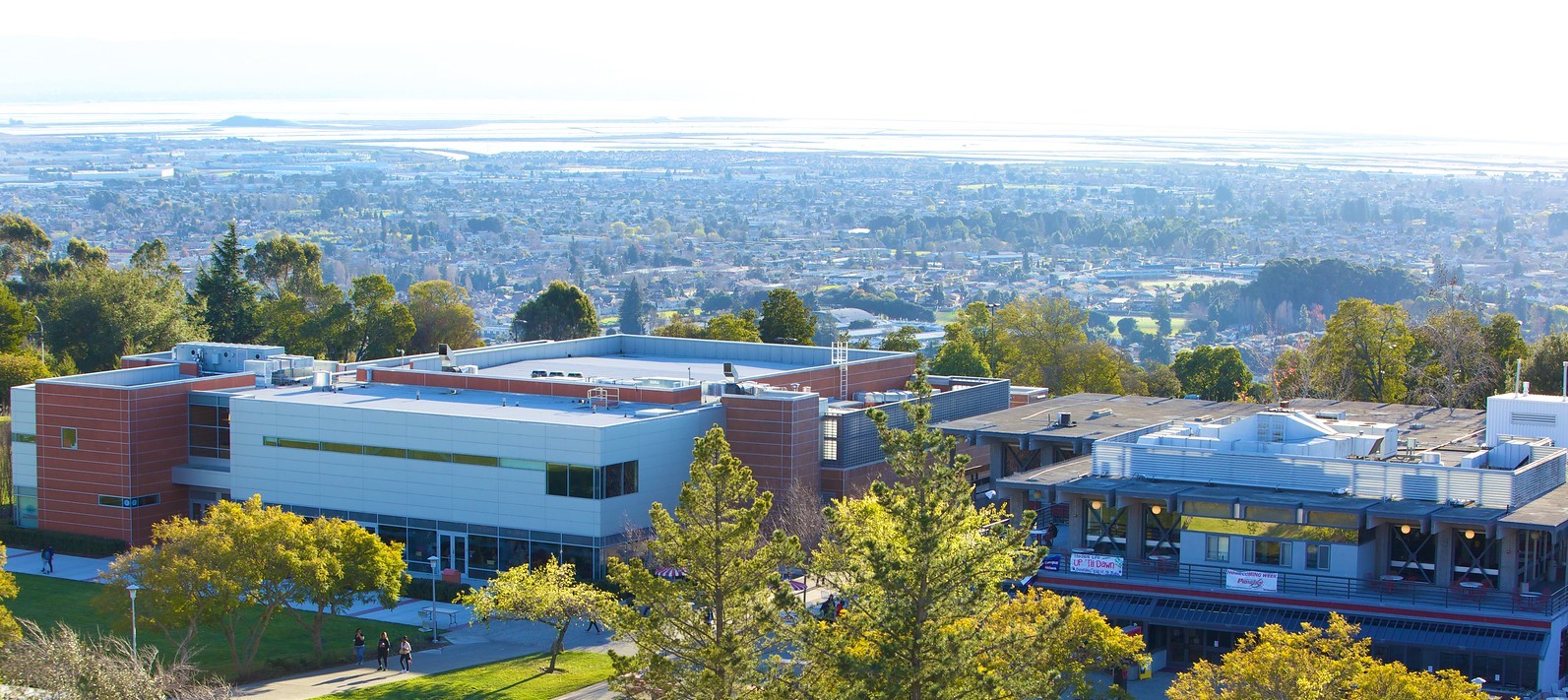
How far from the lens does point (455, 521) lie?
195 ft

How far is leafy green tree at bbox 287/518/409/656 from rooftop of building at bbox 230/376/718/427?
9.39 m

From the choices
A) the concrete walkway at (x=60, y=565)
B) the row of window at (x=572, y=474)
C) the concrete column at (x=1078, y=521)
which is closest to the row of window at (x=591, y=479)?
the row of window at (x=572, y=474)

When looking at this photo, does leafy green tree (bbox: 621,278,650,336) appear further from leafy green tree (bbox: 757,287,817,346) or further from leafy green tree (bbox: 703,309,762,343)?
leafy green tree (bbox: 757,287,817,346)

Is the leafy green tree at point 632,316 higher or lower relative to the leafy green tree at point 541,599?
lower

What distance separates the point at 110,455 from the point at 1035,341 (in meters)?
53.4

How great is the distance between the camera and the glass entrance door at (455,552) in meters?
59.6

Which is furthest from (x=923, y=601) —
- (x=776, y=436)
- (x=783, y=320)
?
(x=783, y=320)

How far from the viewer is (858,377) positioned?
7238 cm

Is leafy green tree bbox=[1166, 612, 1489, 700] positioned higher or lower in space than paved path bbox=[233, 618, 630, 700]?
higher

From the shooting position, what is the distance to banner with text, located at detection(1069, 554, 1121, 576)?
4850cm

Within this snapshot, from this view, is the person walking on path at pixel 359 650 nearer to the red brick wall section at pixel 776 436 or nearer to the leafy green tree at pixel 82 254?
the red brick wall section at pixel 776 436

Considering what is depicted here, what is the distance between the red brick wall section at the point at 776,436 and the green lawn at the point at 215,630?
13.2m

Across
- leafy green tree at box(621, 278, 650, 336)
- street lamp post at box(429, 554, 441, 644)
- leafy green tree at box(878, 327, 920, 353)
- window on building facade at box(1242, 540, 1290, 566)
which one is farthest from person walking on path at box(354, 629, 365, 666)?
leafy green tree at box(621, 278, 650, 336)

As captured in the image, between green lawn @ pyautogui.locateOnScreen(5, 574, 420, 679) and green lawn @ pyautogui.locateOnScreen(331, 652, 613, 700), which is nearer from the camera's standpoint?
green lawn @ pyautogui.locateOnScreen(331, 652, 613, 700)
